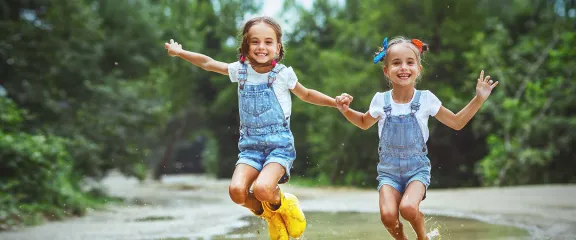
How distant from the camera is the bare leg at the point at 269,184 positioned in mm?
4043

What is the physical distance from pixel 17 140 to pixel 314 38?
749 inches

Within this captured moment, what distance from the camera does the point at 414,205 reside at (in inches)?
152

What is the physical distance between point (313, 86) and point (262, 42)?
17.5 m

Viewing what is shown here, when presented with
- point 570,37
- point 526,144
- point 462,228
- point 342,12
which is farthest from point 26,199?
point 342,12

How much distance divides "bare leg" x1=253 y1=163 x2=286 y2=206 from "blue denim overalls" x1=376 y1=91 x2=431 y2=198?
0.64 m

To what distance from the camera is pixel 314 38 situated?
26578 millimetres

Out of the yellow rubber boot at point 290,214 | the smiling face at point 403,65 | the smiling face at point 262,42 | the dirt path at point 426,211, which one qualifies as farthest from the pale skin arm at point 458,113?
the dirt path at point 426,211

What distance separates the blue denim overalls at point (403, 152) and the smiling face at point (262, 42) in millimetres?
875

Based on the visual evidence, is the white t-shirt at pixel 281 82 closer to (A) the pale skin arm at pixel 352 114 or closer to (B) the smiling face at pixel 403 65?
(A) the pale skin arm at pixel 352 114

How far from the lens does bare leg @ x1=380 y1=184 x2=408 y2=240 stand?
3924 mm

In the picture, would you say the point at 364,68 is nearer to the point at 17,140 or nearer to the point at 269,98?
the point at 17,140

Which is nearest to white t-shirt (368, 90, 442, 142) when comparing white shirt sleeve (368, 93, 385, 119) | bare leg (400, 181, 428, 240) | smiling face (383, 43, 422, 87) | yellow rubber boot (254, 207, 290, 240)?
white shirt sleeve (368, 93, 385, 119)

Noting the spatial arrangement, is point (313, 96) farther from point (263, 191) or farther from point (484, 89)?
point (484, 89)

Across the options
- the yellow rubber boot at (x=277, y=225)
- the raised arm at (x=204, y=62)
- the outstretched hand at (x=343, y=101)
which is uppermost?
the raised arm at (x=204, y=62)
